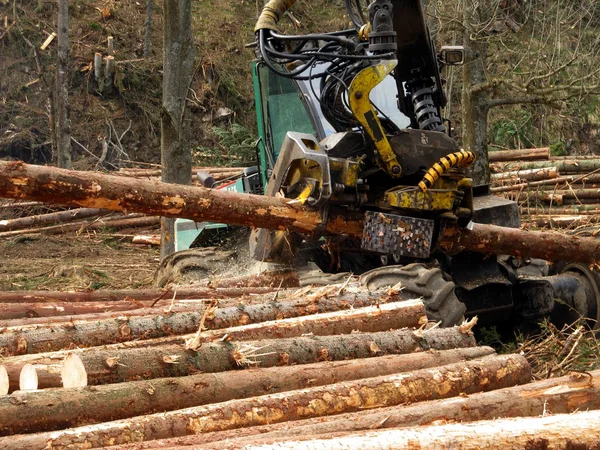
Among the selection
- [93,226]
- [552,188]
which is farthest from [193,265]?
[552,188]

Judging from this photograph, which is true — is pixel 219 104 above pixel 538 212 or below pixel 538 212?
above

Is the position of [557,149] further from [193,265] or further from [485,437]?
[485,437]

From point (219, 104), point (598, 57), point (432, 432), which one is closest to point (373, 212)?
point (432, 432)

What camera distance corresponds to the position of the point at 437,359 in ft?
15.8

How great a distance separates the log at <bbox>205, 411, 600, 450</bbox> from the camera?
3.21 m

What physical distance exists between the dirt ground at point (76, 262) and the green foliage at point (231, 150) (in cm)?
434

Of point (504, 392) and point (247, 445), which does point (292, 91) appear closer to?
point (504, 392)

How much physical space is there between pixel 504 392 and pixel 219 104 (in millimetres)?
17973

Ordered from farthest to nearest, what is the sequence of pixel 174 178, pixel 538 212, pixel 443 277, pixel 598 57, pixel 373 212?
1. pixel 598 57
2. pixel 538 212
3. pixel 174 178
4. pixel 443 277
5. pixel 373 212

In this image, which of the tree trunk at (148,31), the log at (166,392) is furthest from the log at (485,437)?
the tree trunk at (148,31)

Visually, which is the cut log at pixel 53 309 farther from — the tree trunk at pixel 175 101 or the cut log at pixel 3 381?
the tree trunk at pixel 175 101

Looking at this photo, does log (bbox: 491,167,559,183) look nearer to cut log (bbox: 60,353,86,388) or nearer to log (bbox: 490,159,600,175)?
log (bbox: 490,159,600,175)

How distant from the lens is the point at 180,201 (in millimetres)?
5719

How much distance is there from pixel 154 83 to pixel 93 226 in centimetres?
721
